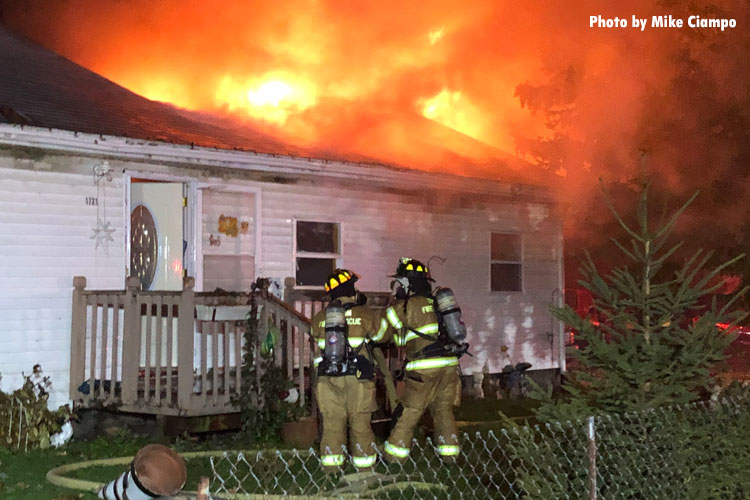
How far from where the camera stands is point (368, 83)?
1678 cm

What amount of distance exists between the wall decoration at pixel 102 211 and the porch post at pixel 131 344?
91 centimetres

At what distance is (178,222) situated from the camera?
9281mm

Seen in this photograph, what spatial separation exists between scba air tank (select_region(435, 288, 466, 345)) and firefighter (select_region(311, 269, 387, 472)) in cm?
57

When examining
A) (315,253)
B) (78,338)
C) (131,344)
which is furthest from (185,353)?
(315,253)

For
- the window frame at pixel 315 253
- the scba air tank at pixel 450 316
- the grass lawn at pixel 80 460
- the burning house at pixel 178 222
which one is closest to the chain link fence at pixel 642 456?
the grass lawn at pixel 80 460

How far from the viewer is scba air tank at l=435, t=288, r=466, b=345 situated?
7070 mm

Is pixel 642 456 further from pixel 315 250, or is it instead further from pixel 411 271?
pixel 315 250

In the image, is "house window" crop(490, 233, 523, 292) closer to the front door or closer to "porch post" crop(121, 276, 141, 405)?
the front door

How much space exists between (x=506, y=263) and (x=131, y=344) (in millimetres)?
6534

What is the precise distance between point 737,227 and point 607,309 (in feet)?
32.1

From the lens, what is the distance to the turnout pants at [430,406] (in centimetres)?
702

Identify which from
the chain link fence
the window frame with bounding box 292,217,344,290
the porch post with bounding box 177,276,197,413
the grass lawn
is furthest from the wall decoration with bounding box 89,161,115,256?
the chain link fence

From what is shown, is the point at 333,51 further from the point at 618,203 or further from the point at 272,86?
the point at 618,203

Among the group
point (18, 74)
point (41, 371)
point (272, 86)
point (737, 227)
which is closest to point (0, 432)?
point (41, 371)
